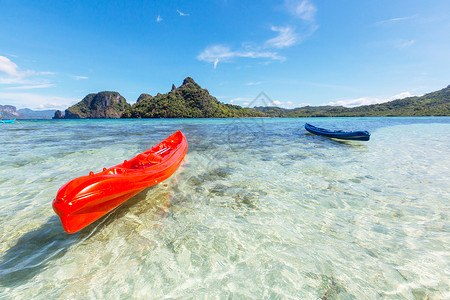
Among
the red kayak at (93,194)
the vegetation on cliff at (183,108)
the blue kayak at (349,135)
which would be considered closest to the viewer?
the red kayak at (93,194)

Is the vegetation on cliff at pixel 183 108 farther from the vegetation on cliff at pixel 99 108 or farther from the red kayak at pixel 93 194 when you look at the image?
the red kayak at pixel 93 194

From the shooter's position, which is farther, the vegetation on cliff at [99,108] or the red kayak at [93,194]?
the vegetation on cliff at [99,108]

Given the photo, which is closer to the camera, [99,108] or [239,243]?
[239,243]

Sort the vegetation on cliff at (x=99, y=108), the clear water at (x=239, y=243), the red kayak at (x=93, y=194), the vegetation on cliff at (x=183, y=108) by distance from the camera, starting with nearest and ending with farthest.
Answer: the clear water at (x=239, y=243) < the red kayak at (x=93, y=194) < the vegetation on cliff at (x=183, y=108) < the vegetation on cliff at (x=99, y=108)

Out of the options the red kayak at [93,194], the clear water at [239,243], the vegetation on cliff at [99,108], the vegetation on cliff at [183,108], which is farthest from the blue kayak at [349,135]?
the vegetation on cliff at [99,108]

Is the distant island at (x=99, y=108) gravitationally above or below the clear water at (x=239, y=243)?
above

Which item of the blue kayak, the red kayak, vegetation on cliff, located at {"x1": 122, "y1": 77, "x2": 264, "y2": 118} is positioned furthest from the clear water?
vegetation on cliff, located at {"x1": 122, "y1": 77, "x2": 264, "y2": 118}

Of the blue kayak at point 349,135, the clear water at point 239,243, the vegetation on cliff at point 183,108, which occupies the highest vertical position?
the vegetation on cliff at point 183,108

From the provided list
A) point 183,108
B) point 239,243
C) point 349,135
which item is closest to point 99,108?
point 183,108

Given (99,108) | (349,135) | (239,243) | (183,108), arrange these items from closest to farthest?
(239,243)
(349,135)
(183,108)
(99,108)

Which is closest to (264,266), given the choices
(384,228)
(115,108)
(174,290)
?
(174,290)

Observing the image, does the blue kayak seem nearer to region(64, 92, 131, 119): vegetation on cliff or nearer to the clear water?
the clear water

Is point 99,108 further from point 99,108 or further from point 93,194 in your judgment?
point 93,194

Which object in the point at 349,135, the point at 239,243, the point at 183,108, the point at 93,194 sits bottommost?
the point at 239,243
